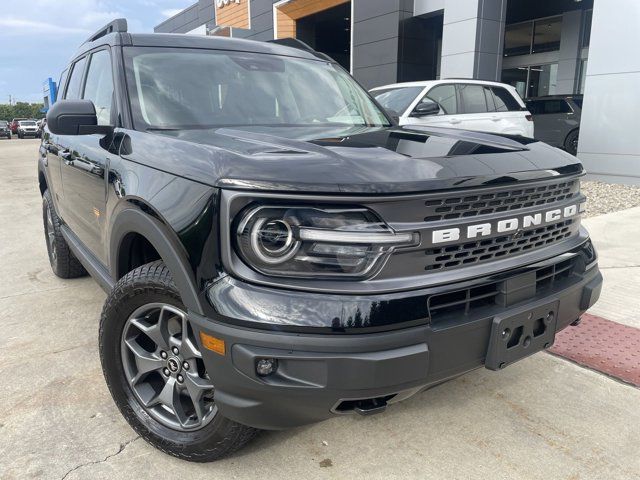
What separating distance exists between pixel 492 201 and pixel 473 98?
7441mm

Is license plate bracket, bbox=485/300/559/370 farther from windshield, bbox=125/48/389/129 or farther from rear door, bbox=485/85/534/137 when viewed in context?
rear door, bbox=485/85/534/137

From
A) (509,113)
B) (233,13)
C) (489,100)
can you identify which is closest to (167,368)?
(489,100)

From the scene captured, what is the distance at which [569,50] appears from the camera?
59.0ft

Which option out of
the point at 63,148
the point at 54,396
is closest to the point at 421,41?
the point at 63,148

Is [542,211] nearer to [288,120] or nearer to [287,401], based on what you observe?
[287,401]

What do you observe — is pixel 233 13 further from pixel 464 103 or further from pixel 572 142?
pixel 464 103

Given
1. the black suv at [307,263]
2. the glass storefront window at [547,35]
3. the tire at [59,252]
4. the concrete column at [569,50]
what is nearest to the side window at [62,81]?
the tire at [59,252]

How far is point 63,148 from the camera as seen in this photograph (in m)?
3.65

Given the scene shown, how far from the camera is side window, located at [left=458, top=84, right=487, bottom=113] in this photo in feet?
28.4

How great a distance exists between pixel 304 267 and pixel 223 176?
402 mm

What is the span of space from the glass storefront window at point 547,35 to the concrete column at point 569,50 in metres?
0.45

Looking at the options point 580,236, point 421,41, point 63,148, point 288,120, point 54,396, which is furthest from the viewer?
point 421,41

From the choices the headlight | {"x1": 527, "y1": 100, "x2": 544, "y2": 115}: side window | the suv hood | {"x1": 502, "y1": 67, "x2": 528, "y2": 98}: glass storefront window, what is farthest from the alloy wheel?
{"x1": 502, "y1": 67, "x2": 528, "y2": 98}: glass storefront window

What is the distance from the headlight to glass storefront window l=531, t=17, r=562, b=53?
65.3 ft
